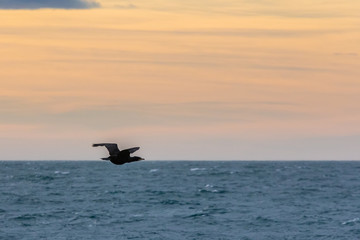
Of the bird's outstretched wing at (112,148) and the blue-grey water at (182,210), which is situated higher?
the bird's outstretched wing at (112,148)

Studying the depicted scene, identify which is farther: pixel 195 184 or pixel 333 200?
A: pixel 195 184

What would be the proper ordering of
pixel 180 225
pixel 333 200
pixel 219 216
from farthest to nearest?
pixel 333 200
pixel 219 216
pixel 180 225

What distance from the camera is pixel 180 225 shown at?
68312 millimetres

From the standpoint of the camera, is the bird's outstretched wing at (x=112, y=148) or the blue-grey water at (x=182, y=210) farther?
the blue-grey water at (x=182, y=210)

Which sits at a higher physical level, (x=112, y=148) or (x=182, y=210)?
(x=112, y=148)

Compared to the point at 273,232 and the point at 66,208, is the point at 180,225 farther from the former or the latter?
the point at 66,208

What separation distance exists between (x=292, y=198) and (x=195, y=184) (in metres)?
24.3

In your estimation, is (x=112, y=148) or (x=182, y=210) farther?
(x=182, y=210)

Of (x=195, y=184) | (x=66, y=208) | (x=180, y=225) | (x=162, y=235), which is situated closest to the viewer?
(x=162, y=235)

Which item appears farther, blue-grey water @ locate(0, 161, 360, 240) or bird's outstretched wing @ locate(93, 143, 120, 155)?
blue-grey water @ locate(0, 161, 360, 240)

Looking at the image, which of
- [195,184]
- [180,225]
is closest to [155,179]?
[195,184]

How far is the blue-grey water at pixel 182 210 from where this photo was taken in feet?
213

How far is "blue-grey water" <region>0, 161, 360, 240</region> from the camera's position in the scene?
64812mm

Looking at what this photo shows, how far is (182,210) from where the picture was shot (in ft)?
260
